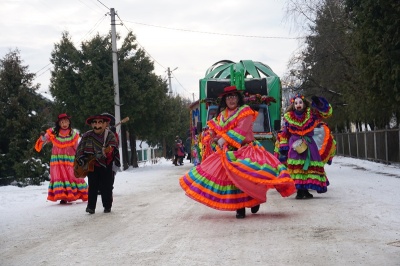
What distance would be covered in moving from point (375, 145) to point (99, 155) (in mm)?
19342

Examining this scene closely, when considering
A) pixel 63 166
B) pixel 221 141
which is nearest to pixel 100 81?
pixel 63 166

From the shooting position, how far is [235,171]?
9.62m

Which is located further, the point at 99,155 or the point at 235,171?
the point at 99,155

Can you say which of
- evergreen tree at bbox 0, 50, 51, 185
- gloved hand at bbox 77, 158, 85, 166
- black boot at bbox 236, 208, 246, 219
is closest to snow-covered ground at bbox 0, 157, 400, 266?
black boot at bbox 236, 208, 246, 219

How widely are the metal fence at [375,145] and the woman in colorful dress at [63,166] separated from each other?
1372 cm

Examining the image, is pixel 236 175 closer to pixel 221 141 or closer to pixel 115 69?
pixel 221 141

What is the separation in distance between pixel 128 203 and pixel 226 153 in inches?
164

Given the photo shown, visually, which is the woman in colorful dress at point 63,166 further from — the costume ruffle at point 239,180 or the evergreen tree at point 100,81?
the evergreen tree at point 100,81

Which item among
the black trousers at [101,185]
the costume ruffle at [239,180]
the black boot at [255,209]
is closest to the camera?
the costume ruffle at [239,180]

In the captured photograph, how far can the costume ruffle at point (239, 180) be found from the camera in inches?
377

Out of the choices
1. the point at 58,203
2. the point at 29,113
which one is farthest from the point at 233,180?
the point at 29,113

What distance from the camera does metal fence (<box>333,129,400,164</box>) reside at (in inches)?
968

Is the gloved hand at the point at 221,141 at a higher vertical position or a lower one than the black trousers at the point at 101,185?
higher

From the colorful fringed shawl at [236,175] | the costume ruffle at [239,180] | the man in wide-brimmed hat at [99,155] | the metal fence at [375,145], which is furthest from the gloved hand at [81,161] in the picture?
the metal fence at [375,145]
